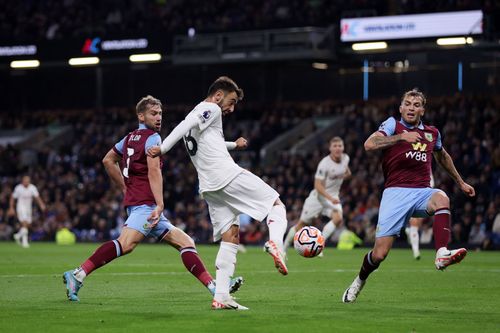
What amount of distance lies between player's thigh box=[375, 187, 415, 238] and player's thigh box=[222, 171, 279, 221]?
5.47ft

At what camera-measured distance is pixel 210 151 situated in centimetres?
1134

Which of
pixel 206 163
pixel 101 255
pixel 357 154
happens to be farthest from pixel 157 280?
pixel 357 154

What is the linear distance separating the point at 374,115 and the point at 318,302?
29.0 meters

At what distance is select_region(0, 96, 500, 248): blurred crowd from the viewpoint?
32.7m

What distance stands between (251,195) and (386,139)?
196 cm

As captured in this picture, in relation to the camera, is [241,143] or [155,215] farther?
[155,215]

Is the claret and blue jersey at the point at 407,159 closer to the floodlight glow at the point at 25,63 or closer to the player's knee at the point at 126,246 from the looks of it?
the player's knee at the point at 126,246

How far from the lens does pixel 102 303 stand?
1241cm

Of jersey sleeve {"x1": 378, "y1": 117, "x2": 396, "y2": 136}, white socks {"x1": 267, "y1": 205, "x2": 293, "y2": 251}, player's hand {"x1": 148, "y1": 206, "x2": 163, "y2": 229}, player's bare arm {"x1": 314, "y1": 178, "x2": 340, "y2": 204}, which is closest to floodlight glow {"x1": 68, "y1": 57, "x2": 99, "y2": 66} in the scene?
player's bare arm {"x1": 314, "y1": 178, "x2": 340, "y2": 204}

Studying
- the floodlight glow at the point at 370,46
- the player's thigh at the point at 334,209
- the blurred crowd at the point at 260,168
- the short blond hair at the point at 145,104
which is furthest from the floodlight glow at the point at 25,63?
the short blond hair at the point at 145,104

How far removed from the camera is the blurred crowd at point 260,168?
107 feet

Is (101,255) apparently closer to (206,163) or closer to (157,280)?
(206,163)

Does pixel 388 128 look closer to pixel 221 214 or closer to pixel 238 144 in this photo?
pixel 238 144

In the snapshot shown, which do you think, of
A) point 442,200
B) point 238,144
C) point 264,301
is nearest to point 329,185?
point 264,301
